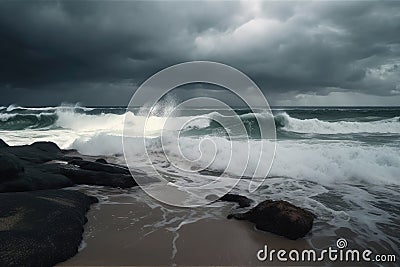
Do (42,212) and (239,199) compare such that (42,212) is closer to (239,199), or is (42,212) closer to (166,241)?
(166,241)

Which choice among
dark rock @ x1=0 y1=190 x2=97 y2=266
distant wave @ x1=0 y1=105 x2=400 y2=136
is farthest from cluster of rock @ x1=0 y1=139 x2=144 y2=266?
distant wave @ x1=0 y1=105 x2=400 y2=136

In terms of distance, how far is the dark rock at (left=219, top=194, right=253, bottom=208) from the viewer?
6.15 meters

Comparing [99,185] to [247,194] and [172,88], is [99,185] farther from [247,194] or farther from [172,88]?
[172,88]

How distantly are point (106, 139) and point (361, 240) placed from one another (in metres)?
12.8

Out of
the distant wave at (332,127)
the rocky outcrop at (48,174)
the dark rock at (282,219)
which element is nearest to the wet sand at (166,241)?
the dark rock at (282,219)

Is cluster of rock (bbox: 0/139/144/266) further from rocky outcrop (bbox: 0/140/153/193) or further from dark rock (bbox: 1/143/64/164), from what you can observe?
dark rock (bbox: 1/143/64/164)

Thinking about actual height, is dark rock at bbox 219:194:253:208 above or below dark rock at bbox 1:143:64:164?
below

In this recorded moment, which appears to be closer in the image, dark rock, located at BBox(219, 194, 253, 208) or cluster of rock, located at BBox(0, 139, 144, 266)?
cluster of rock, located at BBox(0, 139, 144, 266)

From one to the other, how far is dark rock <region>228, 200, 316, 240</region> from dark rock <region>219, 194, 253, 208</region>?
3.10ft

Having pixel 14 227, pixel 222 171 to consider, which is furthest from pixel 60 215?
pixel 222 171

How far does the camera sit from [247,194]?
7.13 metres

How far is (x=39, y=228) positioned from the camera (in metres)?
4.02

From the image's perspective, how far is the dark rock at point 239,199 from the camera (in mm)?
6148

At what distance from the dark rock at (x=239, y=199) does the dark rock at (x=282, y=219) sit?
37.2 inches
